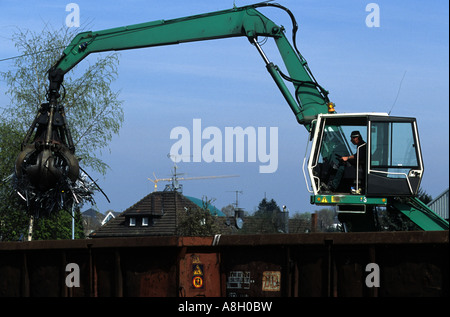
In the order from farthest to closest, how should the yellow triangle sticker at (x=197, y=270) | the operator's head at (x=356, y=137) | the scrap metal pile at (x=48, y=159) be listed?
the scrap metal pile at (x=48, y=159), the operator's head at (x=356, y=137), the yellow triangle sticker at (x=197, y=270)

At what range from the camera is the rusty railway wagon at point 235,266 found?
7320mm

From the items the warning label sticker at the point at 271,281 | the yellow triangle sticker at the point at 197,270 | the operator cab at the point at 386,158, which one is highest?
the operator cab at the point at 386,158

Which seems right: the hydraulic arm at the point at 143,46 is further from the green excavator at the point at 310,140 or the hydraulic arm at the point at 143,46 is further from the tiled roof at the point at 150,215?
the tiled roof at the point at 150,215

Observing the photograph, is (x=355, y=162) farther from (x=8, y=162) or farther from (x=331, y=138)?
(x=8, y=162)

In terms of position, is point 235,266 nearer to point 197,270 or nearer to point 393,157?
point 197,270

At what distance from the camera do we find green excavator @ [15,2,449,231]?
39.4ft

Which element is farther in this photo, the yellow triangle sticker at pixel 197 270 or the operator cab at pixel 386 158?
the operator cab at pixel 386 158

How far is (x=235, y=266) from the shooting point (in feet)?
28.1

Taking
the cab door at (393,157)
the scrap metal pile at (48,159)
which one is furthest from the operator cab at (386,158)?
the scrap metal pile at (48,159)

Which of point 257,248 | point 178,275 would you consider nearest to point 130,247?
point 178,275

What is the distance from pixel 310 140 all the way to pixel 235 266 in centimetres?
507

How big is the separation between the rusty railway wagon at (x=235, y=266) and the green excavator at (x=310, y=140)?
412cm

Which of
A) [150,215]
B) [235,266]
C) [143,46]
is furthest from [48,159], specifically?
[150,215]

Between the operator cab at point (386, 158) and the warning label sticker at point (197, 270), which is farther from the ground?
the operator cab at point (386, 158)
